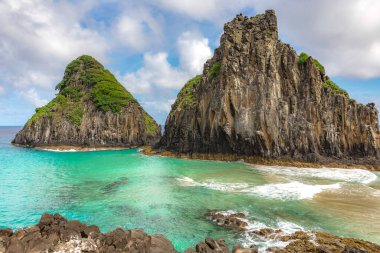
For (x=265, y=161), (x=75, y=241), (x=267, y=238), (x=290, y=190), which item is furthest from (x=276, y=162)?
(x=75, y=241)

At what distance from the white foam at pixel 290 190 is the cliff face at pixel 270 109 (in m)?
22.4

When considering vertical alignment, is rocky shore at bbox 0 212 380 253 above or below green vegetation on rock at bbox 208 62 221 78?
below

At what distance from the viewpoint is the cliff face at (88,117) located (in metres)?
97.6

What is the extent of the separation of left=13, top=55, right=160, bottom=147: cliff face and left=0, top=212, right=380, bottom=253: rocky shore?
83.0 meters

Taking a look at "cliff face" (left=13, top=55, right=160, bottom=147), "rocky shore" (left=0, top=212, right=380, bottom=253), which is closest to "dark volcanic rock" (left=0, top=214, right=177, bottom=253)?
"rocky shore" (left=0, top=212, right=380, bottom=253)

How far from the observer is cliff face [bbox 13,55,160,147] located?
320ft

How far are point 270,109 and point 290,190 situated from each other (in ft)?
101

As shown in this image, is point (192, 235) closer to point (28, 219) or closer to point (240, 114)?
point (28, 219)

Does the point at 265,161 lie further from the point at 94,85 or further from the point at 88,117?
the point at 94,85

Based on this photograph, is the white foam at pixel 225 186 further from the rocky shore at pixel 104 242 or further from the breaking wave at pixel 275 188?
the rocky shore at pixel 104 242

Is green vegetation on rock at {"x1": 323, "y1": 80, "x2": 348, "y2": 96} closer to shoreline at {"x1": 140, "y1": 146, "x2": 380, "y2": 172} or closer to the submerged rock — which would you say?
shoreline at {"x1": 140, "y1": 146, "x2": 380, "y2": 172}

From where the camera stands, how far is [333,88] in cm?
6550

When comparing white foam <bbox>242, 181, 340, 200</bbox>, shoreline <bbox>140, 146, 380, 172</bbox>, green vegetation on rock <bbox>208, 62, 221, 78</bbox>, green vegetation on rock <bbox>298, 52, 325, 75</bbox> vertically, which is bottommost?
white foam <bbox>242, 181, 340, 200</bbox>

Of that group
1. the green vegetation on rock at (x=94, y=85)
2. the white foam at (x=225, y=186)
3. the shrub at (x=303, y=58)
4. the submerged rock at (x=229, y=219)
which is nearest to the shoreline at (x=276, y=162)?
the white foam at (x=225, y=186)
